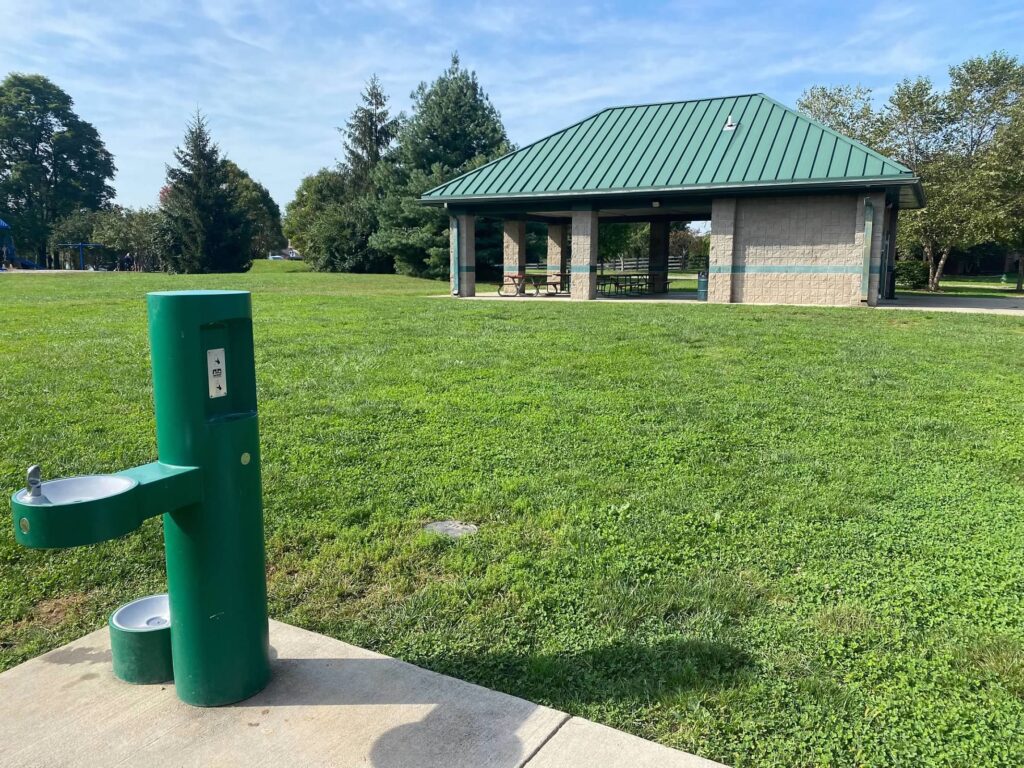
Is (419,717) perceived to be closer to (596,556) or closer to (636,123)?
(596,556)

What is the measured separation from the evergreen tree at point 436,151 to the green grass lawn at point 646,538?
28.6 m

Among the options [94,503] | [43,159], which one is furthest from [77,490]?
[43,159]

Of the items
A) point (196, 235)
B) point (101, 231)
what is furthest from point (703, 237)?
point (101, 231)

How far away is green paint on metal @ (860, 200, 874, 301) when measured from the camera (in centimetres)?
1861

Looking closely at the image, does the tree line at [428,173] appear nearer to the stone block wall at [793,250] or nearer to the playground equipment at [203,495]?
the stone block wall at [793,250]

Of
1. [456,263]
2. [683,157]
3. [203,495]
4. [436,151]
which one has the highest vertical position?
[436,151]

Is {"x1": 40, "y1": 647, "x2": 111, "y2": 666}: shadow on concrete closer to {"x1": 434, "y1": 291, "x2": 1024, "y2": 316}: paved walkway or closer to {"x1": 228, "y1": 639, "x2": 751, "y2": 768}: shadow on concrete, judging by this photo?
{"x1": 228, "y1": 639, "x2": 751, "y2": 768}: shadow on concrete

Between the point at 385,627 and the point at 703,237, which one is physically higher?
the point at 703,237

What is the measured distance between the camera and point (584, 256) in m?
22.5

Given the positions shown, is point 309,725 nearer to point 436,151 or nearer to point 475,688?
point 475,688

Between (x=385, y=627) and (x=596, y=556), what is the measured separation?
1108mm

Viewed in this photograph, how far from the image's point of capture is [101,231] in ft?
178

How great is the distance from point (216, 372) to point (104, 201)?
92.3 meters

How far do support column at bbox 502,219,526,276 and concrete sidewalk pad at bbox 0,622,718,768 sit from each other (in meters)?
25.2
